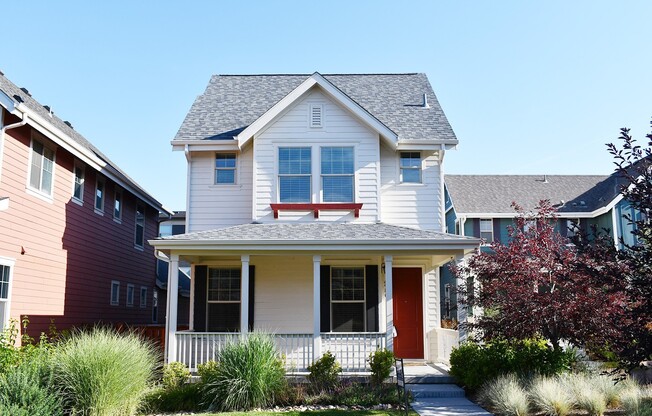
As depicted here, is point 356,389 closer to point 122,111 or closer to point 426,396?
point 426,396

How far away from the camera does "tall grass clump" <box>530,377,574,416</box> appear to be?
915 cm

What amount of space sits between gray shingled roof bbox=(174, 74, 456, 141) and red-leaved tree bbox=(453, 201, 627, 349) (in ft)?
13.5

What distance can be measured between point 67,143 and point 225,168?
3842 mm

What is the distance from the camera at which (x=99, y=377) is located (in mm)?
8906

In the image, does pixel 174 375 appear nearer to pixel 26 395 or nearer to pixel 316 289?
pixel 26 395

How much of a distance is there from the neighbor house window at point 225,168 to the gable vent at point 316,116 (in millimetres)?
2341

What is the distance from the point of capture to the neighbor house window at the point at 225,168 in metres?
14.8

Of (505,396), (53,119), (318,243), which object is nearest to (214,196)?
(318,243)

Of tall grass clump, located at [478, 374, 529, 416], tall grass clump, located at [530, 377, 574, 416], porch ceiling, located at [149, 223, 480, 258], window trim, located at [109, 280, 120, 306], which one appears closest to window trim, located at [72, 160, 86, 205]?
window trim, located at [109, 280, 120, 306]

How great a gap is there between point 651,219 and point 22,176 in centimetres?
1167

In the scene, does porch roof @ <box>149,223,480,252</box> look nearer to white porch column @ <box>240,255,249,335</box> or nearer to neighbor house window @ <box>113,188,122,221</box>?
white porch column @ <box>240,255,249,335</box>

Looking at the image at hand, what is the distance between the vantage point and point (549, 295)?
35.4 feet

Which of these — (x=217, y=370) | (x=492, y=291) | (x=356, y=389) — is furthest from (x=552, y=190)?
(x=217, y=370)

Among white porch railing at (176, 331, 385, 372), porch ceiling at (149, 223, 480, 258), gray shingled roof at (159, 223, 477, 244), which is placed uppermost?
gray shingled roof at (159, 223, 477, 244)
